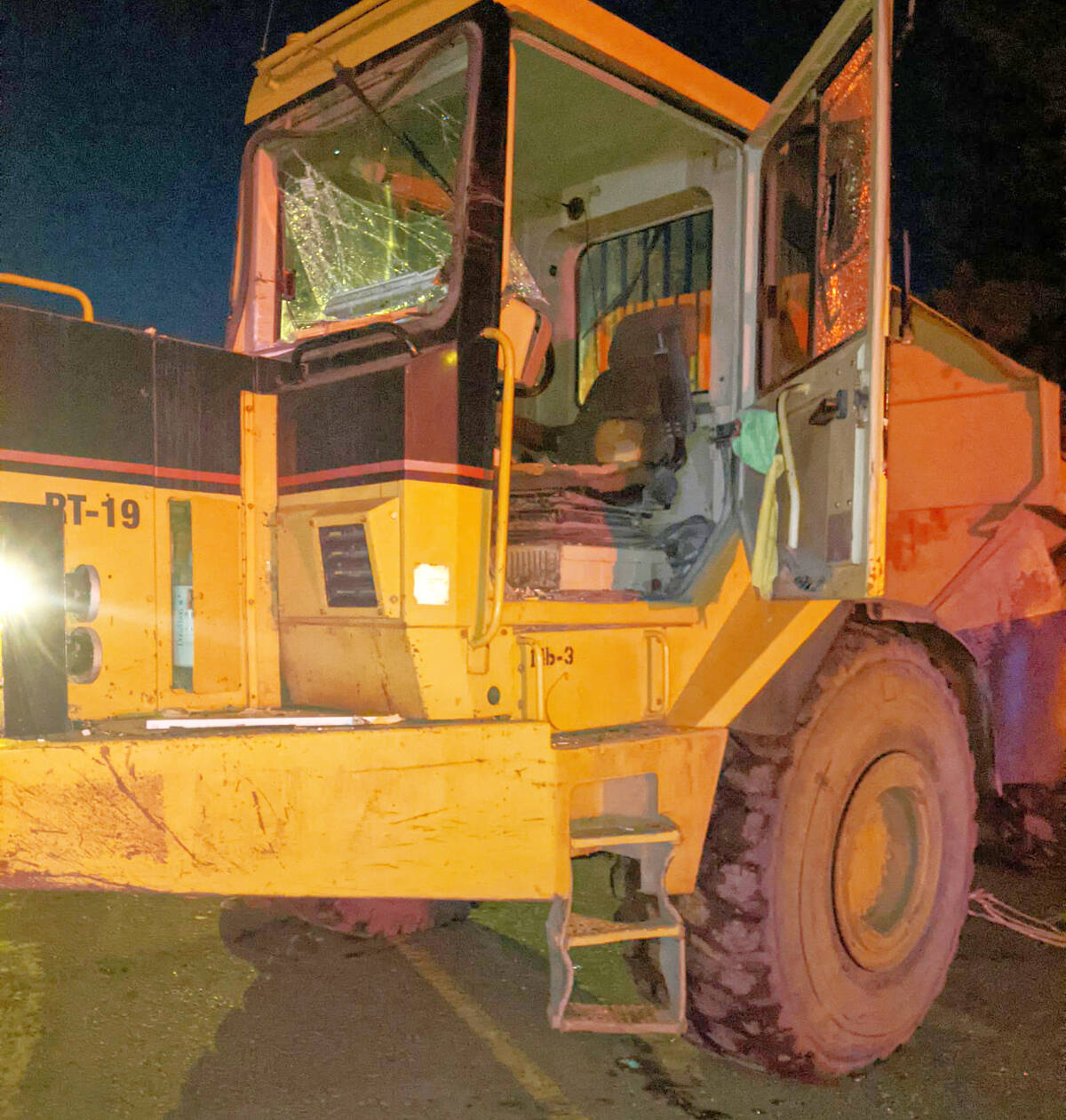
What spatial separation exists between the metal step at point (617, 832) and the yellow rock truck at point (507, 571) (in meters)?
0.01

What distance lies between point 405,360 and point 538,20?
3.37 ft

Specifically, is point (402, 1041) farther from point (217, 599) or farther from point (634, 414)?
point (634, 414)

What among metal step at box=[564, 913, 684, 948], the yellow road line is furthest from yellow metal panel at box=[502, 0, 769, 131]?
the yellow road line

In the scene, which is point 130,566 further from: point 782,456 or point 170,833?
point 782,456

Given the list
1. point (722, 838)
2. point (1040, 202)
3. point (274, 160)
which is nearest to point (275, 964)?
point (722, 838)

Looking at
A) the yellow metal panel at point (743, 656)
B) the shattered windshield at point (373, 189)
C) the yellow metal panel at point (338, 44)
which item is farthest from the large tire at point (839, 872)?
the yellow metal panel at point (338, 44)

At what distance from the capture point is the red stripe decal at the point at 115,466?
96.7 inches

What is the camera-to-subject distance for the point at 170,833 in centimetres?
215

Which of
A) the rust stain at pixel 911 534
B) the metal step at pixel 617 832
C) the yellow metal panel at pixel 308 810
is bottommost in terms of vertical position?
the metal step at pixel 617 832

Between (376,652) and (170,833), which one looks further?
(376,652)

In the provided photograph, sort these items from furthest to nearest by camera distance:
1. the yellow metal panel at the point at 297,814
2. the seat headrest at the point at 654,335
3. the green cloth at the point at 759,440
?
the seat headrest at the point at 654,335 → the green cloth at the point at 759,440 → the yellow metal panel at the point at 297,814

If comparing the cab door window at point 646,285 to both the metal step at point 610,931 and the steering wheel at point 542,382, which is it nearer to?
the steering wheel at point 542,382

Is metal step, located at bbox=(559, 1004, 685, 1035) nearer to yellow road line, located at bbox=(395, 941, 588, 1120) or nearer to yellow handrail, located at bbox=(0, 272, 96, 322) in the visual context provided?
yellow road line, located at bbox=(395, 941, 588, 1120)

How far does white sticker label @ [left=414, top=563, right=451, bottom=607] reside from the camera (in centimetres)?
252
